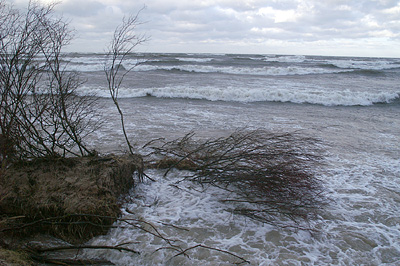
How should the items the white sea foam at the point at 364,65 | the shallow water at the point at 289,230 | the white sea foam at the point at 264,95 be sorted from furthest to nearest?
the white sea foam at the point at 364,65 < the white sea foam at the point at 264,95 < the shallow water at the point at 289,230

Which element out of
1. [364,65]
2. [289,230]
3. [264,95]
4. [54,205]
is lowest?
[289,230]

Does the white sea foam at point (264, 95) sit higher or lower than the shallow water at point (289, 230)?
higher

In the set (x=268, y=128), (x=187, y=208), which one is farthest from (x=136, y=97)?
(x=187, y=208)

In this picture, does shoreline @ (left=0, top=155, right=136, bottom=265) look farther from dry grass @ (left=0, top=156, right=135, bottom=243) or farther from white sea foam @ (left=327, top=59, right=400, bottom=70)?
white sea foam @ (left=327, top=59, right=400, bottom=70)

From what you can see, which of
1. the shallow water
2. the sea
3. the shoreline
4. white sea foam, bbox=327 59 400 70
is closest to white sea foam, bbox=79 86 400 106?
the sea

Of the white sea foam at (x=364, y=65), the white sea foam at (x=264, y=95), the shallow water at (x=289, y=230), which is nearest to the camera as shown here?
the shallow water at (x=289, y=230)

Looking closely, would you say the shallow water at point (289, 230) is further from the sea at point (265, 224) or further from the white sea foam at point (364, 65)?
the white sea foam at point (364, 65)

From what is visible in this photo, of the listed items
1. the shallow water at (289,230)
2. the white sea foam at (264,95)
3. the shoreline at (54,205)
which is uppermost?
the white sea foam at (264,95)

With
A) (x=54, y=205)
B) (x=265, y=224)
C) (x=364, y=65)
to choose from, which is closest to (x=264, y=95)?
(x=265, y=224)

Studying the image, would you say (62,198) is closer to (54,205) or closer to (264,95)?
(54,205)

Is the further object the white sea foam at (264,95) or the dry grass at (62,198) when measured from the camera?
the white sea foam at (264,95)

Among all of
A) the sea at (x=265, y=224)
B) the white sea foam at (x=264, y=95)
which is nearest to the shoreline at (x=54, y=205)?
the sea at (x=265, y=224)

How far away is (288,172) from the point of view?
3875 mm

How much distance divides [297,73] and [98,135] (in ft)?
82.9
